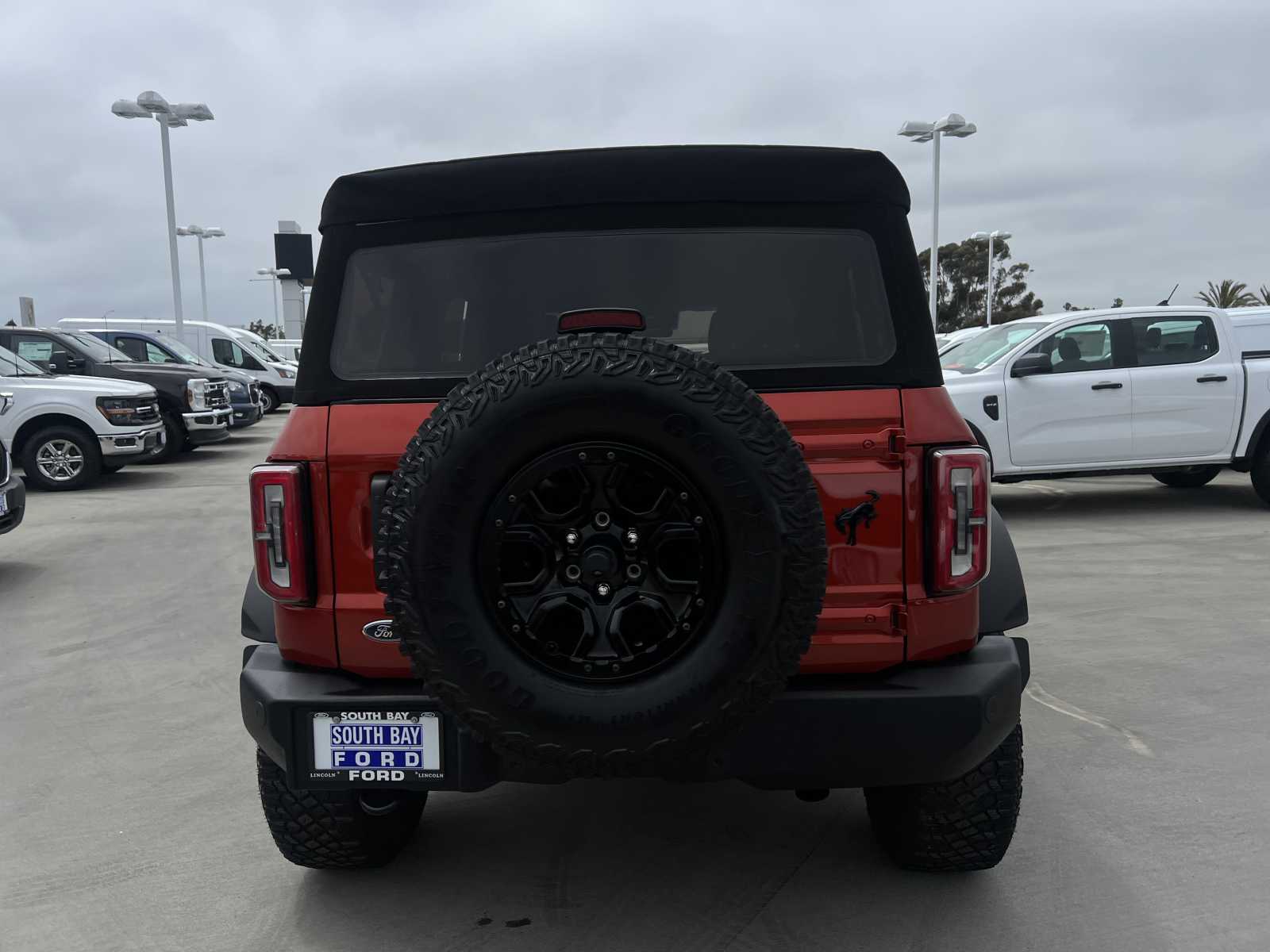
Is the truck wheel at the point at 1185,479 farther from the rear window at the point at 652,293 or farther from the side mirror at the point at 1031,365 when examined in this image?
the rear window at the point at 652,293

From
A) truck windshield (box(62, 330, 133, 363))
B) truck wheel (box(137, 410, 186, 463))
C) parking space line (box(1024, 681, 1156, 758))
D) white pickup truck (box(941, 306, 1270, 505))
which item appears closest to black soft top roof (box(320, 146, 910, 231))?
parking space line (box(1024, 681, 1156, 758))

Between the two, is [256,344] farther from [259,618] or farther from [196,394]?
[259,618]

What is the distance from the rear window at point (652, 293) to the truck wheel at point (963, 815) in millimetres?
1188

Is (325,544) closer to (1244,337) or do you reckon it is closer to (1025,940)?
(1025,940)

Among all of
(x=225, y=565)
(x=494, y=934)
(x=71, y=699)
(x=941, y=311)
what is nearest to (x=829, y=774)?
(x=494, y=934)

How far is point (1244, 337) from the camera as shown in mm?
11172

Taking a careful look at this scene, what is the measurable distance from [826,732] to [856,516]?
0.50 m

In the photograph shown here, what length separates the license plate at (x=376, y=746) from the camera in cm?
259

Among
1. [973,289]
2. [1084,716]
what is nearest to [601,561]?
[1084,716]

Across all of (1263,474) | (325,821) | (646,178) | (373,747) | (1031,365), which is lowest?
(325,821)

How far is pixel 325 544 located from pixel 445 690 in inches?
23.0

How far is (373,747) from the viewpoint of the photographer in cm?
261

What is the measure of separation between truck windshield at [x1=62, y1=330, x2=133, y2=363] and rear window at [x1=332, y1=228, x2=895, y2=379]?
15118mm

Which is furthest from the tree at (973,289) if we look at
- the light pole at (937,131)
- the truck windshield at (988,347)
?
the truck windshield at (988,347)
